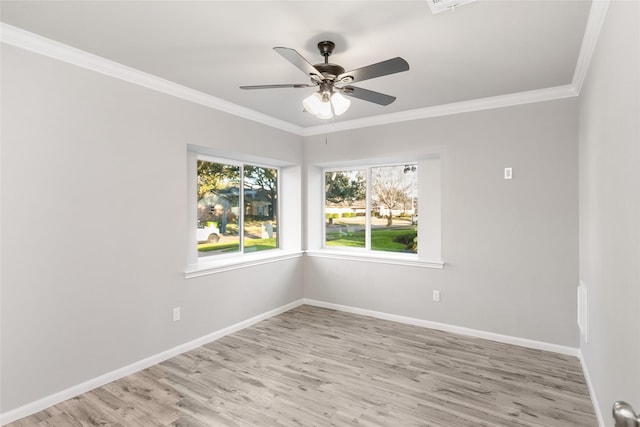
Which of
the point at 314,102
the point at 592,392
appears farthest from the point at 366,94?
the point at 592,392

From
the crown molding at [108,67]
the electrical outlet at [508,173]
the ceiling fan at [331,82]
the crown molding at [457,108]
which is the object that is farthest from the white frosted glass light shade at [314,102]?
the electrical outlet at [508,173]

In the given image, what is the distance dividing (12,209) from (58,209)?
0.25 meters

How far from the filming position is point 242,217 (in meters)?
4.42

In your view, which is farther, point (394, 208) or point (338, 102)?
point (394, 208)

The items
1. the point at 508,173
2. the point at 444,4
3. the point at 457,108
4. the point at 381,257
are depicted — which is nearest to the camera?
the point at 444,4

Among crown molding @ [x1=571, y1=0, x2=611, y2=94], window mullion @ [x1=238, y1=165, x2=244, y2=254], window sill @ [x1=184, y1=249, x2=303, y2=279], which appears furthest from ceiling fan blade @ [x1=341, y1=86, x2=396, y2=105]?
window mullion @ [x1=238, y1=165, x2=244, y2=254]

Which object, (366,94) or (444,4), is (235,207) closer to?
(366,94)

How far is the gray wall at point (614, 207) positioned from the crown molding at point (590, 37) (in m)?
0.08

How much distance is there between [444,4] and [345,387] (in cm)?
262

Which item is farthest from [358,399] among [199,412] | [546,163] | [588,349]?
[546,163]

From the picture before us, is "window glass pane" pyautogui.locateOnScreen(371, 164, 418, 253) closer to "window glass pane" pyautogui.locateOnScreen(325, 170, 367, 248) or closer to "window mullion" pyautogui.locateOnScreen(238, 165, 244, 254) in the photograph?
"window glass pane" pyautogui.locateOnScreen(325, 170, 367, 248)

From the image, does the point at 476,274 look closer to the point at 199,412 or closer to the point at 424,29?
the point at 424,29

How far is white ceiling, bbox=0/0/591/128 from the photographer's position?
76.5 inches

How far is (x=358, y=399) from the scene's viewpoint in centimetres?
246
